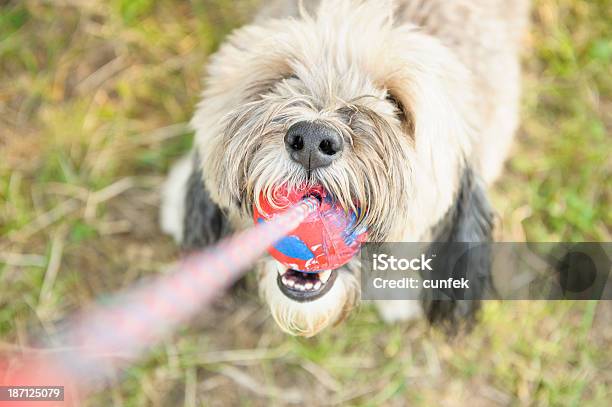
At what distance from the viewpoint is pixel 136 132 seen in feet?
12.1

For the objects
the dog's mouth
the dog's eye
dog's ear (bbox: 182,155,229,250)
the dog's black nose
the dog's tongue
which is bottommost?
the dog's mouth

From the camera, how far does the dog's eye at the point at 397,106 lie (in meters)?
2.23

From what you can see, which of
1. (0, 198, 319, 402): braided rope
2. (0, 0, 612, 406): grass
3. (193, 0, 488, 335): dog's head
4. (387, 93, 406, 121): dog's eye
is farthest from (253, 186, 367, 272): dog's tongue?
(0, 0, 612, 406): grass

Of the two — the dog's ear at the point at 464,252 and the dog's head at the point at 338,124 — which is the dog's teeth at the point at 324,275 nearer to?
the dog's head at the point at 338,124

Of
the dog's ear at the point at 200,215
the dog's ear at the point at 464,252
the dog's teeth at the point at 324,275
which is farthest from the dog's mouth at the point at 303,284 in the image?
the dog's ear at the point at 464,252

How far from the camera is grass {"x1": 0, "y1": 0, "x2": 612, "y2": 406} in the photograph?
11.0ft

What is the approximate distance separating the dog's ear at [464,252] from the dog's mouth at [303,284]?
0.49 meters

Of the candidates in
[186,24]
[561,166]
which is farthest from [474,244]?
[186,24]

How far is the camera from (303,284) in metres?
2.38

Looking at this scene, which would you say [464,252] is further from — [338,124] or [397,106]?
[338,124]

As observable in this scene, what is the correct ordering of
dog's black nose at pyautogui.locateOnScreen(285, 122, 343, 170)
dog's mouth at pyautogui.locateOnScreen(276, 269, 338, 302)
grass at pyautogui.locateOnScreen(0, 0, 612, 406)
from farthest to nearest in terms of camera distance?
grass at pyautogui.locateOnScreen(0, 0, 612, 406) < dog's mouth at pyautogui.locateOnScreen(276, 269, 338, 302) < dog's black nose at pyautogui.locateOnScreen(285, 122, 343, 170)

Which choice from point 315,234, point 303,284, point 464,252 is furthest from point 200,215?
point 464,252

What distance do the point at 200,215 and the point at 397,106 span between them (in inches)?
37.4

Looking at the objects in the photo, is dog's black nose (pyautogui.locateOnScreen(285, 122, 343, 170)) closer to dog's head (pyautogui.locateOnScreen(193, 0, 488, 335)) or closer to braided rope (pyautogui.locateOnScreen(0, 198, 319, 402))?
dog's head (pyautogui.locateOnScreen(193, 0, 488, 335))
